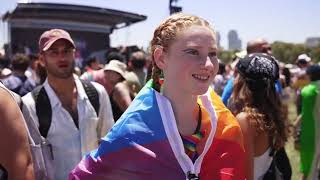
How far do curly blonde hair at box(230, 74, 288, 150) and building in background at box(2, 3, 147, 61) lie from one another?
918cm

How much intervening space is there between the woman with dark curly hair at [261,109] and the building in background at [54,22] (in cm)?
918

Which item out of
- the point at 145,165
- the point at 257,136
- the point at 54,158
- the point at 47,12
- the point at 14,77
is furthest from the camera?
the point at 47,12

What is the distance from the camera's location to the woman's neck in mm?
2127

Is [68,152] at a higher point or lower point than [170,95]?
lower

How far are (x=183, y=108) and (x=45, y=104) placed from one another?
148cm

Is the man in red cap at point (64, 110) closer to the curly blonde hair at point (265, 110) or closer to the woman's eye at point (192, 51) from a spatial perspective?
the curly blonde hair at point (265, 110)

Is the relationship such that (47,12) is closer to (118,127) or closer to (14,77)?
(14,77)

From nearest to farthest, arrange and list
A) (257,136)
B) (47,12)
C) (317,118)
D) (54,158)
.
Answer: (257,136) < (54,158) < (317,118) < (47,12)

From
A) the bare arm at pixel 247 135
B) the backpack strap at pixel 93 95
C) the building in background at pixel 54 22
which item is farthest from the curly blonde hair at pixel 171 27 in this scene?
the building in background at pixel 54 22

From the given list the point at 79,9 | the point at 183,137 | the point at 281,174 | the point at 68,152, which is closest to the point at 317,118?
the point at 281,174

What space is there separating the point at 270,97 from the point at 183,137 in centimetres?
112

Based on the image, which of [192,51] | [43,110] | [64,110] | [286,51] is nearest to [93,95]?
[64,110]

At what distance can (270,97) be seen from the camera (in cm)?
307

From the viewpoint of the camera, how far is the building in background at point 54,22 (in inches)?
470
